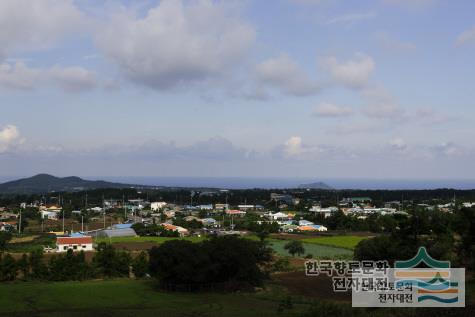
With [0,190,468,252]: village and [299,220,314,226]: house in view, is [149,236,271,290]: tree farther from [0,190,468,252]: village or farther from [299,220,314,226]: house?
[299,220,314,226]: house

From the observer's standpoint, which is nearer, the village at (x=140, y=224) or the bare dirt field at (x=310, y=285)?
the bare dirt field at (x=310, y=285)

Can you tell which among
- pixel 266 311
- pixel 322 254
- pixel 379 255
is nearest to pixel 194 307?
pixel 266 311

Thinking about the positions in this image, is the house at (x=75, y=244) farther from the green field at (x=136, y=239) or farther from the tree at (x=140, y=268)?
the tree at (x=140, y=268)

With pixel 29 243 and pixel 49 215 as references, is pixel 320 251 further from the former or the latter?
pixel 49 215

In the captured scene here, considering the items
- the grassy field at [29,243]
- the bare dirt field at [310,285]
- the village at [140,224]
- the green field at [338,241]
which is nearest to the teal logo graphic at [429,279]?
the bare dirt field at [310,285]

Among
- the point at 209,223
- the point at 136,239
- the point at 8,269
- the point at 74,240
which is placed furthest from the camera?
the point at 209,223

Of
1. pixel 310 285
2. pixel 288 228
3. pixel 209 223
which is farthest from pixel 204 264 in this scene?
pixel 209 223

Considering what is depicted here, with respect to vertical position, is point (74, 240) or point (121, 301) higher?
point (121, 301)

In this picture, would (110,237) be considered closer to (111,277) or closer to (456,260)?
(111,277)
